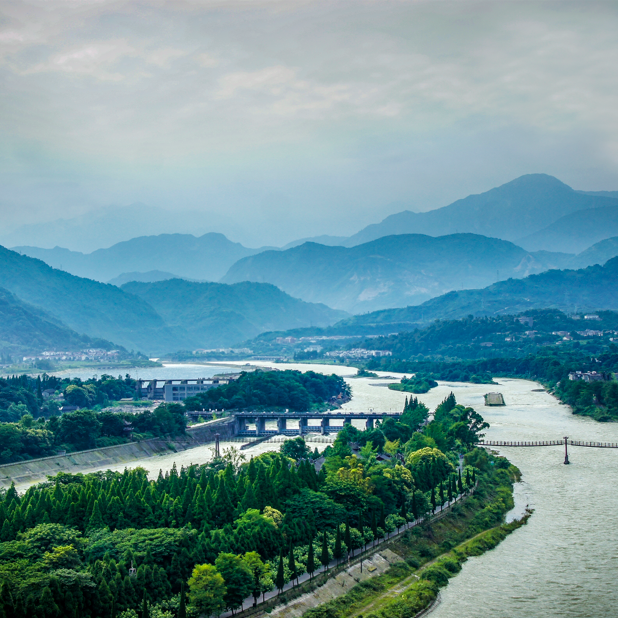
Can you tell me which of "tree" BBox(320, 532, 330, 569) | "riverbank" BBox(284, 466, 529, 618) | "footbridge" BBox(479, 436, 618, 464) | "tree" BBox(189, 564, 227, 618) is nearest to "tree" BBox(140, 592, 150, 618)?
"tree" BBox(189, 564, 227, 618)

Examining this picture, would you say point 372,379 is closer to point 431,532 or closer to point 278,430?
point 278,430

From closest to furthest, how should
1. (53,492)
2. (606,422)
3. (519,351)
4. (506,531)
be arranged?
(53,492) < (506,531) < (606,422) < (519,351)

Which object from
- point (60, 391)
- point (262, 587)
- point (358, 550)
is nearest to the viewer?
point (262, 587)

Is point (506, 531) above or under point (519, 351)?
under

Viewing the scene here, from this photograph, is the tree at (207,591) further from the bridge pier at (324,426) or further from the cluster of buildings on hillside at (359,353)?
the cluster of buildings on hillside at (359,353)

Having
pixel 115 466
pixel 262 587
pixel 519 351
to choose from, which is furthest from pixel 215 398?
pixel 519 351

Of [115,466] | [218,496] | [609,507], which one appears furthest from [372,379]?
[218,496]

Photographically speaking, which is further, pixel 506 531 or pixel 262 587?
pixel 506 531
